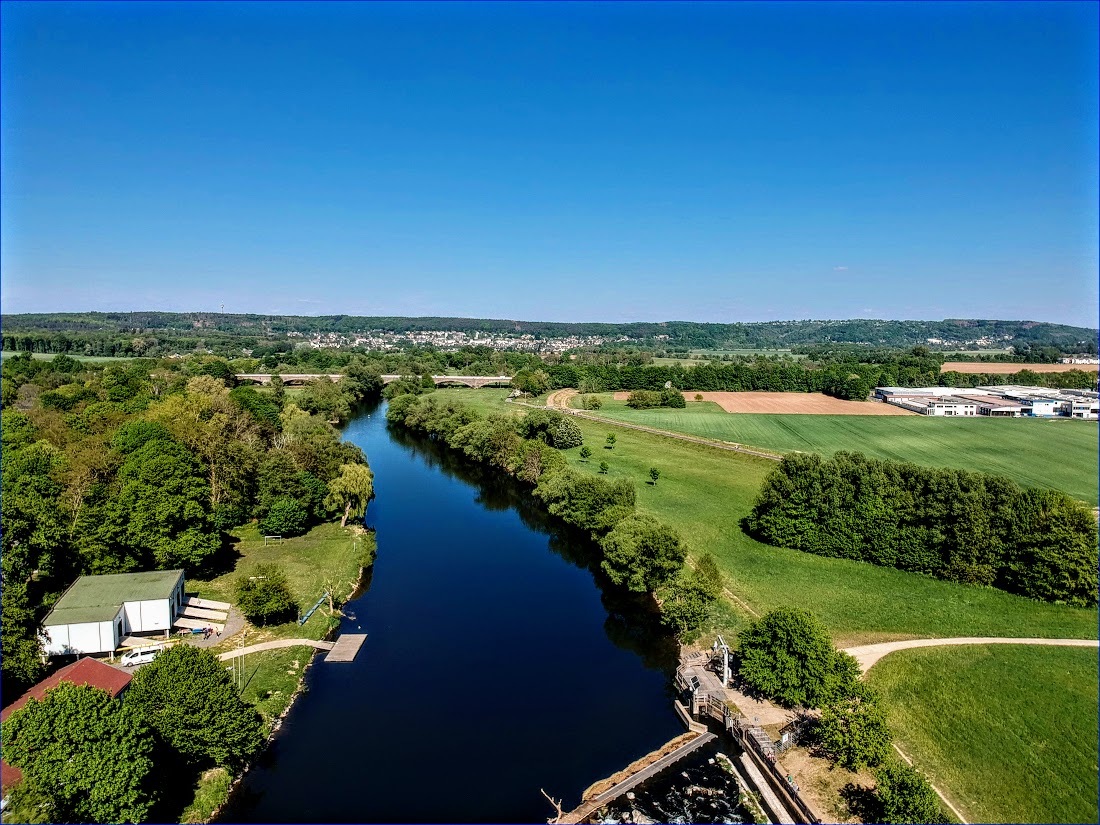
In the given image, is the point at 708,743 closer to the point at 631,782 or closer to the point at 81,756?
the point at 631,782

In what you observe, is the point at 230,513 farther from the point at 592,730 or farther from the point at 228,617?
the point at 592,730

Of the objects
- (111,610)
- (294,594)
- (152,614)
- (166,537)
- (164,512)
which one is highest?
(164,512)

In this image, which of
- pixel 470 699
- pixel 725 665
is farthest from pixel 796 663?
pixel 470 699

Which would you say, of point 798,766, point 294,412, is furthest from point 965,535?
point 294,412

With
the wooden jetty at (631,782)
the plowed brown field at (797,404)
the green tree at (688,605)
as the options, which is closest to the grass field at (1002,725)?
the wooden jetty at (631,782)

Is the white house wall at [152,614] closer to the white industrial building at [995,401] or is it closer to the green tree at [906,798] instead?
the green tree at [906,798]

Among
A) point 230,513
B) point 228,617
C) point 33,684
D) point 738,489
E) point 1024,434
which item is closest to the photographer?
point 33,684
